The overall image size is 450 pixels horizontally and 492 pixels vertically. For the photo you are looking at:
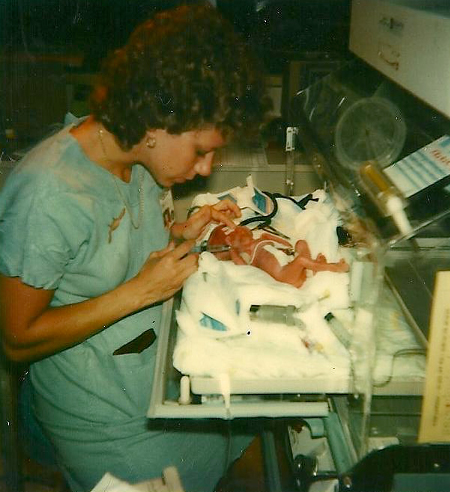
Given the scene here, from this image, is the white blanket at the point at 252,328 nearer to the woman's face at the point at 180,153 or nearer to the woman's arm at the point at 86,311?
the woman's arm at the point at 86,311

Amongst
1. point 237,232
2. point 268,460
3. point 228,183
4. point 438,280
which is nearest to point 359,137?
point 237,232

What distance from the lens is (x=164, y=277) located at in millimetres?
1203

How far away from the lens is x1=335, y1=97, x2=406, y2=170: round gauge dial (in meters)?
1.25

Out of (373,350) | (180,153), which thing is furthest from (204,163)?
(373,350)

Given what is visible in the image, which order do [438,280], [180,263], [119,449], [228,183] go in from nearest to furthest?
1. [438,280]
2. [180,263]
3. [119,449]
4. [228,183]

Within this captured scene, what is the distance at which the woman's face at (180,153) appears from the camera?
121cm

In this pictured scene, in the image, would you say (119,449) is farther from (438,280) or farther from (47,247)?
(438,280)

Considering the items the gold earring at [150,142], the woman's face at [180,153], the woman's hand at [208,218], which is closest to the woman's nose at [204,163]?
the woman's face at [180,153]

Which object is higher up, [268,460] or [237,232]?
[237,232]

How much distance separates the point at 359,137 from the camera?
1.39 meters

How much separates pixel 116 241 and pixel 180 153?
253 mm

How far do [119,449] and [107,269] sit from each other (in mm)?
467

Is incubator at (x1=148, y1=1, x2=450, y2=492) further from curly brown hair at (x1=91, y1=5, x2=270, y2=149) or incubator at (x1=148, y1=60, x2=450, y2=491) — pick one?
curly brown hair at (x1=91, y1=5, x2=270, y2=149)

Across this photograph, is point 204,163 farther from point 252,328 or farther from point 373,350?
point 373,350
